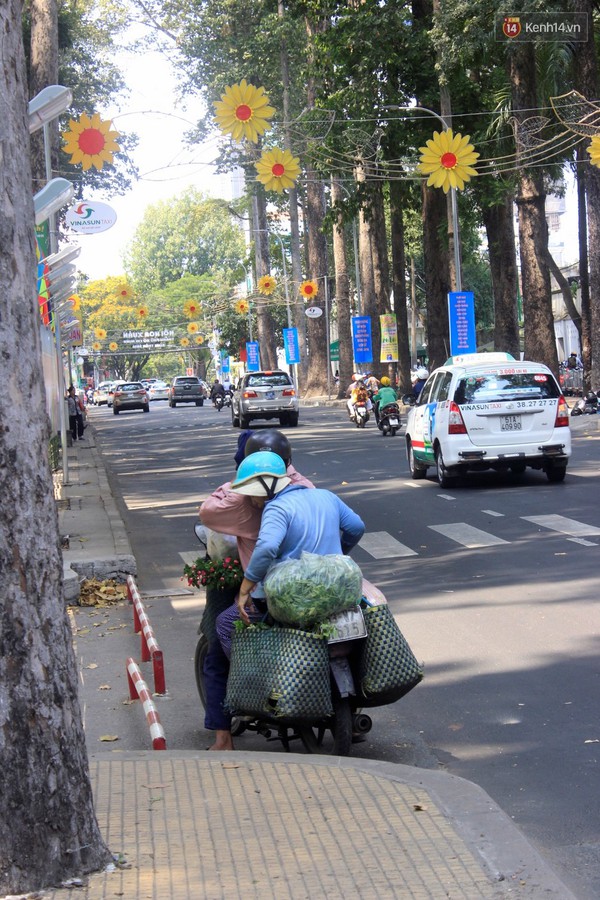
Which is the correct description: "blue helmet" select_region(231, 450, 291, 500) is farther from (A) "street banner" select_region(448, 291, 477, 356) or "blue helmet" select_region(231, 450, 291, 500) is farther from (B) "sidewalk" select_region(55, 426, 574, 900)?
(A) "street banner" select_region(448, 291, 477, 356)

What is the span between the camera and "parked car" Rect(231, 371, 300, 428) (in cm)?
3919

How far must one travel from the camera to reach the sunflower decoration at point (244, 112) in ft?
52.4

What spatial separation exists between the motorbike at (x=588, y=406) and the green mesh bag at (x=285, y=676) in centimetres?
2544

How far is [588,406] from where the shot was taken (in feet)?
99.9

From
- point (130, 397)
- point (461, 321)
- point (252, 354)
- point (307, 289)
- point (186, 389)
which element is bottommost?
point (130, 397)

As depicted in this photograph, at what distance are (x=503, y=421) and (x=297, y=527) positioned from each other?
11.7 metres

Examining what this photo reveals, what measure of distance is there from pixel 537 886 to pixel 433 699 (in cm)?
304

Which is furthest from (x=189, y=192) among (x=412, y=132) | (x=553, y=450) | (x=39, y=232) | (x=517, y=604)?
(x=517, y=604)

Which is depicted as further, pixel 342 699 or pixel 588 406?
pixel 588 406

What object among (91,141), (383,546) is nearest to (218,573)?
(383,546)

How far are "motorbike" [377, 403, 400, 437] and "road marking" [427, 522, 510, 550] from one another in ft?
54.1

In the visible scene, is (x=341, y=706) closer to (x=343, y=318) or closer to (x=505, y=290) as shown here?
(x=505, y=290)

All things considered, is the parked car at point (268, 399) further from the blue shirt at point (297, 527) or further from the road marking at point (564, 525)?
the blue shirt at point (297, 527)

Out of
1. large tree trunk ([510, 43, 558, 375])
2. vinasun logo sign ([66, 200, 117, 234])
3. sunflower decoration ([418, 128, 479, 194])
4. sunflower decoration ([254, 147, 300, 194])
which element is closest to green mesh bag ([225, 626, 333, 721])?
sunflower decoration ([254, 147, 300, 194])
